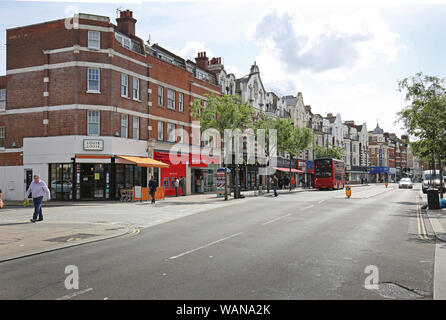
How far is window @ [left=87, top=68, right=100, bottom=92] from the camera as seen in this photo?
2689 centimetres

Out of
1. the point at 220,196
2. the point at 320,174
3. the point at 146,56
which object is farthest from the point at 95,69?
the point at 320,174

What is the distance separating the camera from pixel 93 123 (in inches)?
1058

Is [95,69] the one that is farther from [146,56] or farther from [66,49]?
[146,56]

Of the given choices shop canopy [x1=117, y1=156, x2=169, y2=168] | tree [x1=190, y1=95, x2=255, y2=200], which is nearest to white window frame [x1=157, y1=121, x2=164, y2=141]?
shop canopy [x1=117, y1=156, x2=169, y2=168]

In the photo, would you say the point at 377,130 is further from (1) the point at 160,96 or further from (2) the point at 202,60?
(1) the point at 160,96

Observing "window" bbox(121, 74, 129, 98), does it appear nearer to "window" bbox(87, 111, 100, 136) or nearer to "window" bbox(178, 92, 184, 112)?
"window" bbox(87, 111, 100, 136)

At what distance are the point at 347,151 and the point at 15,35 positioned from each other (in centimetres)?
8138

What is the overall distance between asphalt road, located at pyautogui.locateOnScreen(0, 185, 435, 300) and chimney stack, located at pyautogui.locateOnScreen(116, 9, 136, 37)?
76.0 feet

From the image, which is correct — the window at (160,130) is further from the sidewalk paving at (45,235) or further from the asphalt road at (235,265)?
the asphalt road at (235,265)

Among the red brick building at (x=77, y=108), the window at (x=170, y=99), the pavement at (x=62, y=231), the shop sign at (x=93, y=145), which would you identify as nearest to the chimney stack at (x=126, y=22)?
the red brick building at (x=77, y=108)

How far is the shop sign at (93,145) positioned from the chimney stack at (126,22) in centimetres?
996

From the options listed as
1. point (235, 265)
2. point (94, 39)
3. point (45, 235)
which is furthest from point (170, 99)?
point (235, 265)

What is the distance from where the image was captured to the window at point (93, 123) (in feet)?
88.0
